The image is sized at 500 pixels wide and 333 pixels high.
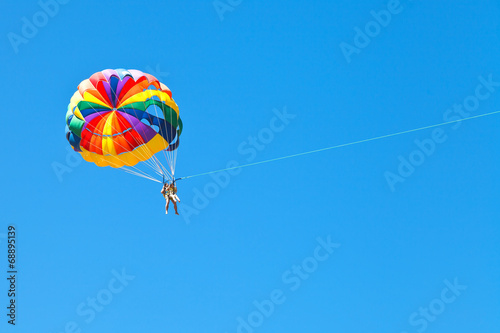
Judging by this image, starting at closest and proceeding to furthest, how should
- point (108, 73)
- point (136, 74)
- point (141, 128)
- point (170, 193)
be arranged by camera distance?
point (170, 193)
point (141, 128)
point (136, 74)
point (108, 73)

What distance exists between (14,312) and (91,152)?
6280 millimetres

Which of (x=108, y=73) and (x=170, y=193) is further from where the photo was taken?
(x=108, y=73)

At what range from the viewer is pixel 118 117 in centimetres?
2842

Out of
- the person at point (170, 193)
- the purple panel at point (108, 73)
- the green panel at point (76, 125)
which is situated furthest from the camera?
the purple panel at point (108, 73)

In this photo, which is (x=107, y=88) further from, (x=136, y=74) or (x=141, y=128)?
(x=141, y=128)

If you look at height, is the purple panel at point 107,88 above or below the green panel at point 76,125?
above

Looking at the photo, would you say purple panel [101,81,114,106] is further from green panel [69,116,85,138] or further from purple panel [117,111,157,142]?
green panel [69,116,85,138]

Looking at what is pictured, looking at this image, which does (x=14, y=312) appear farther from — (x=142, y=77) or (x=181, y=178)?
(x=142, y=77)

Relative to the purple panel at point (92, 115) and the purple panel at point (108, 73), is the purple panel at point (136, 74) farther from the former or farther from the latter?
the purple panel at point (92, 115)

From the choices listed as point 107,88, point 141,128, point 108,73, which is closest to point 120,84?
point 107,88

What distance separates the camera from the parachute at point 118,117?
93.4 ft

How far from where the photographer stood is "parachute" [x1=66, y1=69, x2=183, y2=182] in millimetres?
28453

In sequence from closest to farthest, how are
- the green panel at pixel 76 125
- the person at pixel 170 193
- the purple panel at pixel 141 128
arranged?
1. the person at pixel 170 193
2. the purple panel at pixel 141 128
3. the green panel at pixel 76 125

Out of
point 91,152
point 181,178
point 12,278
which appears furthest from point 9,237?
point 181,178
